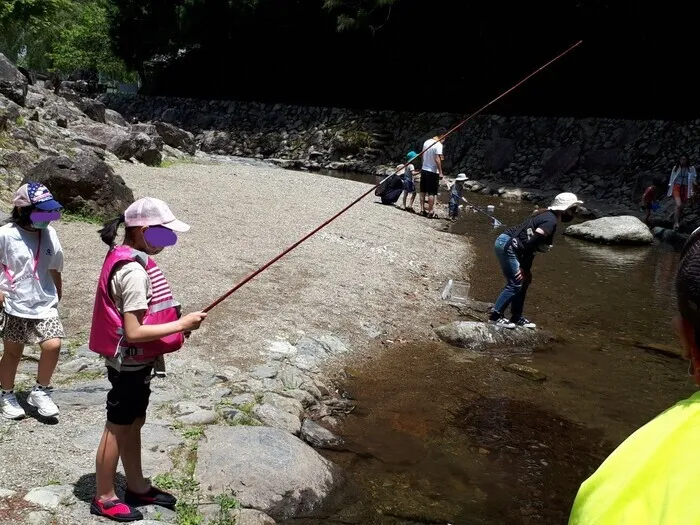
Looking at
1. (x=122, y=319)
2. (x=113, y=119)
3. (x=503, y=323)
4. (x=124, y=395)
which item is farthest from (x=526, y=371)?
(x=113, y=119)

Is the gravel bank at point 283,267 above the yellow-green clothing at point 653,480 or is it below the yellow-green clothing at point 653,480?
below

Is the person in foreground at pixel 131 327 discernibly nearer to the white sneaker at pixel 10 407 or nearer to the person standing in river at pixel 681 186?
the white sneaker at pixel 10 407

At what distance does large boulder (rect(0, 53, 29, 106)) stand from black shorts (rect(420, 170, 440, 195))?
28.3 feet

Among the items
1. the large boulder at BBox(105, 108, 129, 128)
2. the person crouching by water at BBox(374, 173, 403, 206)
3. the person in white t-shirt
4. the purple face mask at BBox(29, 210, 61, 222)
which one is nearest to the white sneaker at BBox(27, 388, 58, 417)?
the purple face mask at BBox(29, 210, 61, 222)

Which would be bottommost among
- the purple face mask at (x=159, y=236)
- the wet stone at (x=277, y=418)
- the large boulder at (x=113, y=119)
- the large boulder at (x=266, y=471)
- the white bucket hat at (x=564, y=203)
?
the large boulder at (x=113, y=119)

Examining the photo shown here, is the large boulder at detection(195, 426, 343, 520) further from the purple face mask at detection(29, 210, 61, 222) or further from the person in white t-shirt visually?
the person in white t-shirt

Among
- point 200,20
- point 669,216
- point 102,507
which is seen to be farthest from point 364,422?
point 200,20

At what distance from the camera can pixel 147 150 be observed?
16938 millimetres

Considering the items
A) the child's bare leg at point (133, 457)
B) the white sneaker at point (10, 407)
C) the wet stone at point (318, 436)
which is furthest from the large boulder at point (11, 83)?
the child's bare leg at point (133, 457)

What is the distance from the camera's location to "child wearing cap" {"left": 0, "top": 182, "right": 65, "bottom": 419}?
4367 millimetres

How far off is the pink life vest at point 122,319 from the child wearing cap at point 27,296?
1.18m

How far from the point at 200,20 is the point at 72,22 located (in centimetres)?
3080

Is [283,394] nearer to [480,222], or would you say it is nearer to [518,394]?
[518,394]

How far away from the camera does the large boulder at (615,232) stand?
14.7 metres
